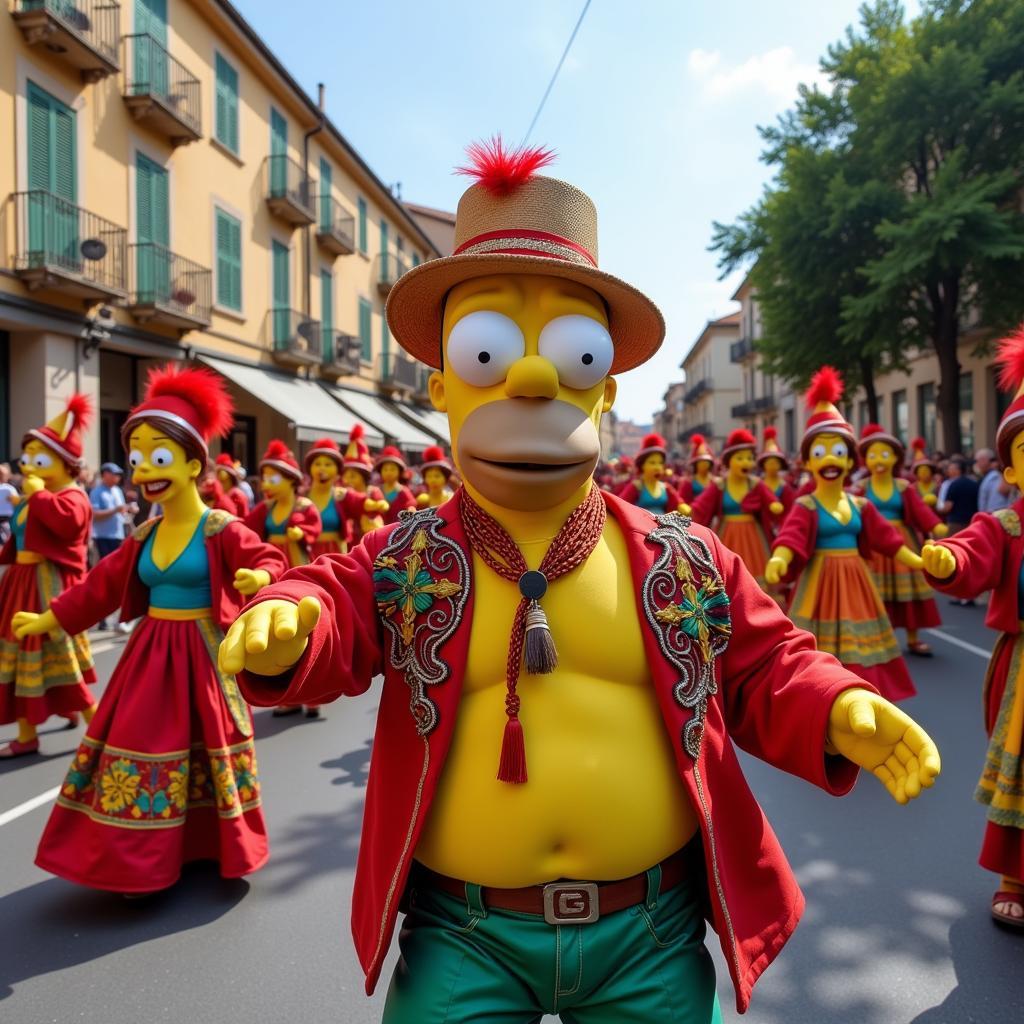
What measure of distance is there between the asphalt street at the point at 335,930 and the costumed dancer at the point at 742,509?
4.18 metres

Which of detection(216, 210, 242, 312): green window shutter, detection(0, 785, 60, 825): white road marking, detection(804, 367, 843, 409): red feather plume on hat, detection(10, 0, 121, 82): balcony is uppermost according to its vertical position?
detection(10, 0, 121, 82): balcony

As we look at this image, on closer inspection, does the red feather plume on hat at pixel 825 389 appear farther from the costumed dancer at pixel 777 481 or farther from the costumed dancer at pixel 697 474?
the costumed dancer at pixel 697 474

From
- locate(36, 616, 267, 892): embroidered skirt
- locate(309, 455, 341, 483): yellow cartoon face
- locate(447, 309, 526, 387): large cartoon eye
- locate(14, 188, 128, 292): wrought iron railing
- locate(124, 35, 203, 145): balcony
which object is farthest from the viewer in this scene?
locate(124, 35, 203, 145): balcony

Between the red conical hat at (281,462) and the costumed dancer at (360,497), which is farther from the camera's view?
the costumed dancer at (360,497)

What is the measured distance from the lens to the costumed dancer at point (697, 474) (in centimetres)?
1102

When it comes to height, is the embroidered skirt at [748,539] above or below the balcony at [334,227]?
below

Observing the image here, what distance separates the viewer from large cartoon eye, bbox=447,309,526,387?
1.79 metres

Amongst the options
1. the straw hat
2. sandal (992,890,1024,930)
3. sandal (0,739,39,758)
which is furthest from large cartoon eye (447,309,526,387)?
sandal (0,739,39,758)

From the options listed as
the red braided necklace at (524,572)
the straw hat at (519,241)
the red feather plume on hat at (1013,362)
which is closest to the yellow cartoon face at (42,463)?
the straw hat at (519,241)

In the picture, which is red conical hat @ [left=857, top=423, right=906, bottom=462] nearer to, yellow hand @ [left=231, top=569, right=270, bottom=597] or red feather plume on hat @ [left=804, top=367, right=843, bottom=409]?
red feather plume on hat @ [left=804, top=367, right=843, bottom=409]

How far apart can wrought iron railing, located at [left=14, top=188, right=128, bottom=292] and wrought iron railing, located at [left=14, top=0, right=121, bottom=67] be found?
2.22m

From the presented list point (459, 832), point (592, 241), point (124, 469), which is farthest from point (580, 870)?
point (124, 469)

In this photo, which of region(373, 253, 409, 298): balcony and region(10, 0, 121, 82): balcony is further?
region(373, 253, 409, 298): balcony

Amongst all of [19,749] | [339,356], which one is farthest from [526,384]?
[339,356]
